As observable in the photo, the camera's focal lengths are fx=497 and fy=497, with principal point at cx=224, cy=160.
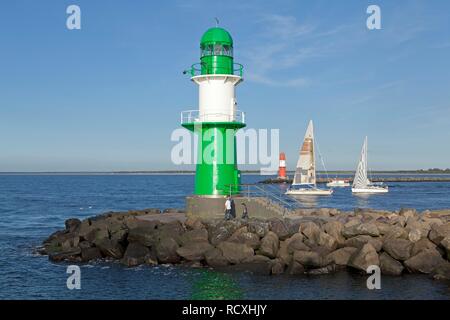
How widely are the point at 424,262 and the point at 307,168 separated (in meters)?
54.3

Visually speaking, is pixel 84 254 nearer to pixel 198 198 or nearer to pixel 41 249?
pixel 41 249

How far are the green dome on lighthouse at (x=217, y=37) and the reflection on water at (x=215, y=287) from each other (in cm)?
1002

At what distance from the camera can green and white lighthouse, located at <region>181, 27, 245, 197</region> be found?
21438 mm

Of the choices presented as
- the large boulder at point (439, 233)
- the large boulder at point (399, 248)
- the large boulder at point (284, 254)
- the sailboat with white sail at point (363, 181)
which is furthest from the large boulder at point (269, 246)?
the sailboat with white sail at point (363, 181)

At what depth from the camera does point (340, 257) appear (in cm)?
1672

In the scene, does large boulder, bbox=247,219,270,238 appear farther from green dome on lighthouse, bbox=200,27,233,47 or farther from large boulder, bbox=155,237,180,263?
green dome on lighthouse, bbox=200,27,233,47

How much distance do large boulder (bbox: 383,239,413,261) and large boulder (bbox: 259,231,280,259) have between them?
3729 millimetres

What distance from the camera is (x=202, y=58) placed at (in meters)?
21.8

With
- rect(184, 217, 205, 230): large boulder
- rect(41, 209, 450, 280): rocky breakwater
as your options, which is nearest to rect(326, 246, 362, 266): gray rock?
rect(41, 209, 450, 280): rocky breakwater

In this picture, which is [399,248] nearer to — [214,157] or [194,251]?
[194,251]

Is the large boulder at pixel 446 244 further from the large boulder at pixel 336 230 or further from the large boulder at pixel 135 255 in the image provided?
the large boulder at pixel 135 255

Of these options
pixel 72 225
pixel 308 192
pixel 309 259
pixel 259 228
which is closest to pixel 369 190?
pixel 308 192

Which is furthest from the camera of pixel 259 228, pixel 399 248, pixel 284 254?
pixel 259 228
